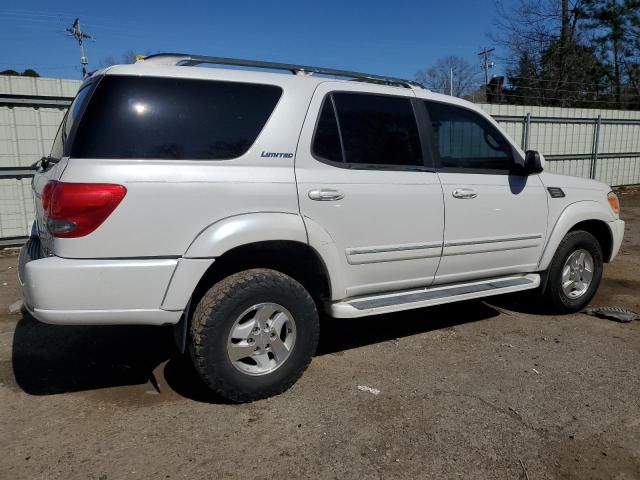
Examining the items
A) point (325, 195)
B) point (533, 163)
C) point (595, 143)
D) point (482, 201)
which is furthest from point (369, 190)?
point (595, 143)

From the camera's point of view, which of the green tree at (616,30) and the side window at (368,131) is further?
the green tree at (616,30)

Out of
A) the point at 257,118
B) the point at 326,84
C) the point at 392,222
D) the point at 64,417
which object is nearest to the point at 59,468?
the point at 64,417

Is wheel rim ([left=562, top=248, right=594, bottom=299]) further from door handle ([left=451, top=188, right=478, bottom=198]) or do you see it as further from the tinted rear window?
the tinted rear window

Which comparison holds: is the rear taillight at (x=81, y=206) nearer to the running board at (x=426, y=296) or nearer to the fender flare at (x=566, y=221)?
the running board at (x=426, y=296)

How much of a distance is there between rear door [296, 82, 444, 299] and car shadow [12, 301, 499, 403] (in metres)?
0.90

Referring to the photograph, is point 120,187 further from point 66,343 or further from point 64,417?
point 66,343

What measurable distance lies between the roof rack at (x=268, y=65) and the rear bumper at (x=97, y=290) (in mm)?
1245

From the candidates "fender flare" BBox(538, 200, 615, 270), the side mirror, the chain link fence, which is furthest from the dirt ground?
the chain link fence

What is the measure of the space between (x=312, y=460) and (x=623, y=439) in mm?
1727

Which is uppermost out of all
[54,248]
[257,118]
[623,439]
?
[257,118]

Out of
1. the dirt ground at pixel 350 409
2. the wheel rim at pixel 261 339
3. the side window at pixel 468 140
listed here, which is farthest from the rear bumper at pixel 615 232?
the wheel rim at pixel 261 339

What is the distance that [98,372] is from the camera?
3725mm

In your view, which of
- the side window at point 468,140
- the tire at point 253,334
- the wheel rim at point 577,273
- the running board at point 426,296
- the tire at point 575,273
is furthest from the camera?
the wheel rim at point 577,273

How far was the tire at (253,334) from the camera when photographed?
3.01 meters
